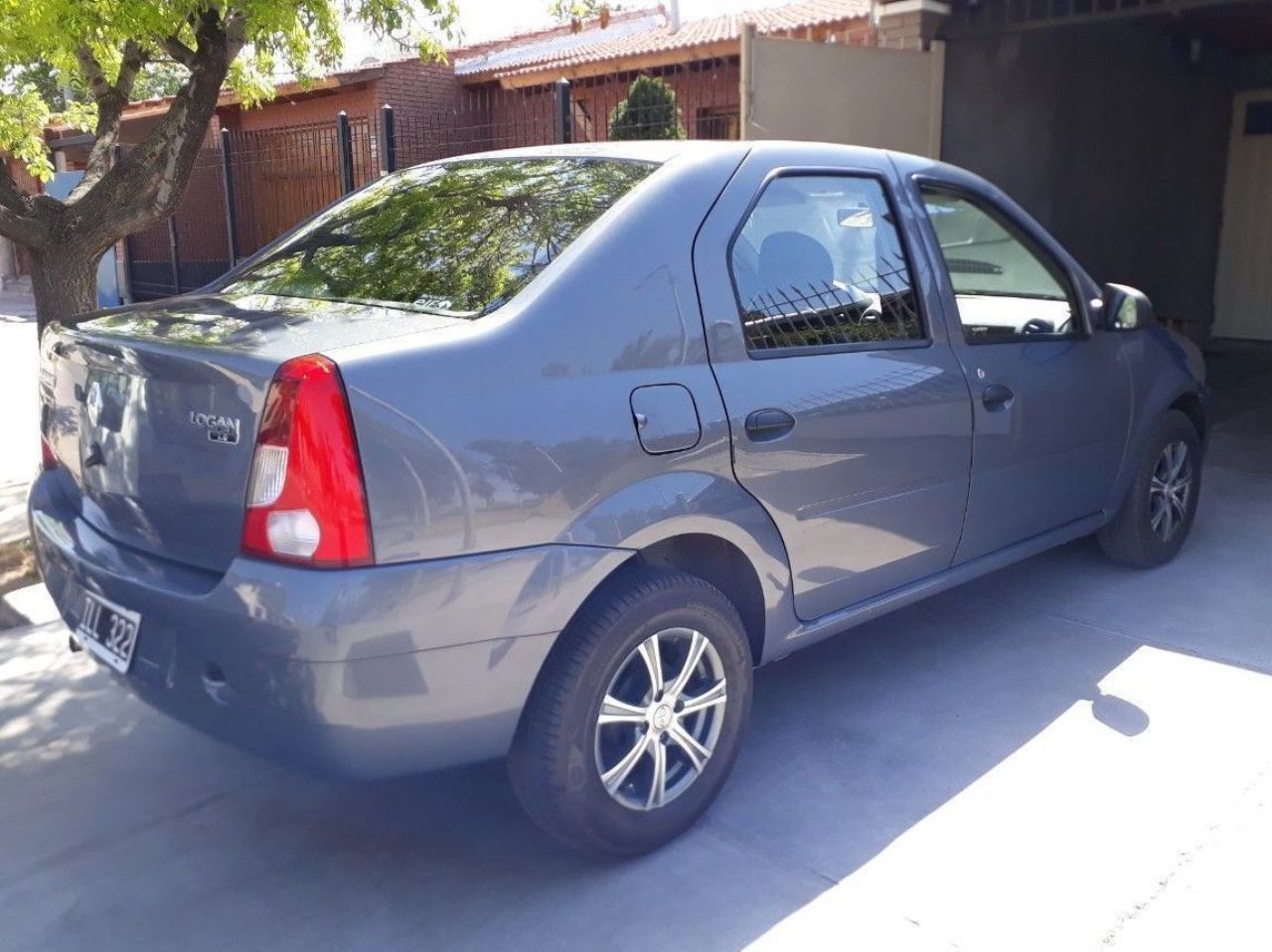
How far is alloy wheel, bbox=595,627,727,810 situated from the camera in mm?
2932

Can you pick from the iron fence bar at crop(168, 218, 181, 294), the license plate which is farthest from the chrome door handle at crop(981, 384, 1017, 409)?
the iron fence bar at crop(168, 218, 181, 294)

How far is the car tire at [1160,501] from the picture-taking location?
16.2 feet

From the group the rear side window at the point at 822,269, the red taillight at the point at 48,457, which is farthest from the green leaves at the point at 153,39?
the rear side window at the point at 822,269

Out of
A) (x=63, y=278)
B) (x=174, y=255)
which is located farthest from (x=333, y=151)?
(x=63, y=278)

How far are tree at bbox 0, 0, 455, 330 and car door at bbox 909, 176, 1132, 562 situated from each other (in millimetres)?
3042

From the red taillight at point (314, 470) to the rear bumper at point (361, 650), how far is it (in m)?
0.06

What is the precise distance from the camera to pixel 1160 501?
5.16m

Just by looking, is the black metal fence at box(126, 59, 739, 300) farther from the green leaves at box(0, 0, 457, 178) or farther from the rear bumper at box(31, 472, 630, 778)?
the rear bumper at box(31, 472, 630, 778)

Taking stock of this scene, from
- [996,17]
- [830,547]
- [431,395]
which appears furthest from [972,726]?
[996,17]

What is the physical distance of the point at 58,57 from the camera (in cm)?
546

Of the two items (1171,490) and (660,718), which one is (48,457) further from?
(1171,490)

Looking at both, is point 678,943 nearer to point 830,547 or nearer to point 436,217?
point 830,547

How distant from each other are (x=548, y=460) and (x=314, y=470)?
514 millimetres

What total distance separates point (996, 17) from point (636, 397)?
6.49 metres
